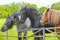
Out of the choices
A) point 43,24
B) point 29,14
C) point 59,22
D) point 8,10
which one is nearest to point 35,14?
point 29,14

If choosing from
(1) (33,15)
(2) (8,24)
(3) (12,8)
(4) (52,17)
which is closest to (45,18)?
(4) (52,17)

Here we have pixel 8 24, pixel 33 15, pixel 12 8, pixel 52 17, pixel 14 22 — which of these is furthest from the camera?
pixel 12 8

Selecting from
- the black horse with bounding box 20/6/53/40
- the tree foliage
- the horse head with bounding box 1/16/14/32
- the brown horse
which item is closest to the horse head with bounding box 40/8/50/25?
the brown horse

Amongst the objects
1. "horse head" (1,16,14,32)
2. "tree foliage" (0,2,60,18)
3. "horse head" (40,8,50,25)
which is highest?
"tree foliage" (0,2,60,18)

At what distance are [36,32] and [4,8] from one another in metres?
12.5

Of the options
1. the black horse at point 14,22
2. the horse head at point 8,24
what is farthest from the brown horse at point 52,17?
the horse head at point 8,24

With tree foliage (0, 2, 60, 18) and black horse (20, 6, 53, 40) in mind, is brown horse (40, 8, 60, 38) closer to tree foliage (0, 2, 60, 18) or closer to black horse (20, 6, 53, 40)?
black horse (20, 6, 53, 40)

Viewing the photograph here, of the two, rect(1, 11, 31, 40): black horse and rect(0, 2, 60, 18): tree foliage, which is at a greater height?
rect(0, 2, 60, 18): tree foliage

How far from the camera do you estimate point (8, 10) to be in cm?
1830

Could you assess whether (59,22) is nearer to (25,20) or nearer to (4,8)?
(25,20)

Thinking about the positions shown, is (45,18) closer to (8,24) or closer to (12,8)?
(8,24)

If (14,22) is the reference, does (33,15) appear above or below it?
above

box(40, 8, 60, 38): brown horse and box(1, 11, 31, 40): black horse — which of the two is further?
box(1, 11, 31, 40): black horse

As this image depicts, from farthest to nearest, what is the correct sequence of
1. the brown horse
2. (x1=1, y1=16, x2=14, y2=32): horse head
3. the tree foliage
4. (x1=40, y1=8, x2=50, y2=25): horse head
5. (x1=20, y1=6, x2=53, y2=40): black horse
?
the tree foliage < (x1=1, y1=16, x2=14, y2=32): horse head < (x1=20, y1=6, x2=53, y2=40): black horse < (x1=40, y1=8, x2=50, y2=25): horse head < the brown horse
